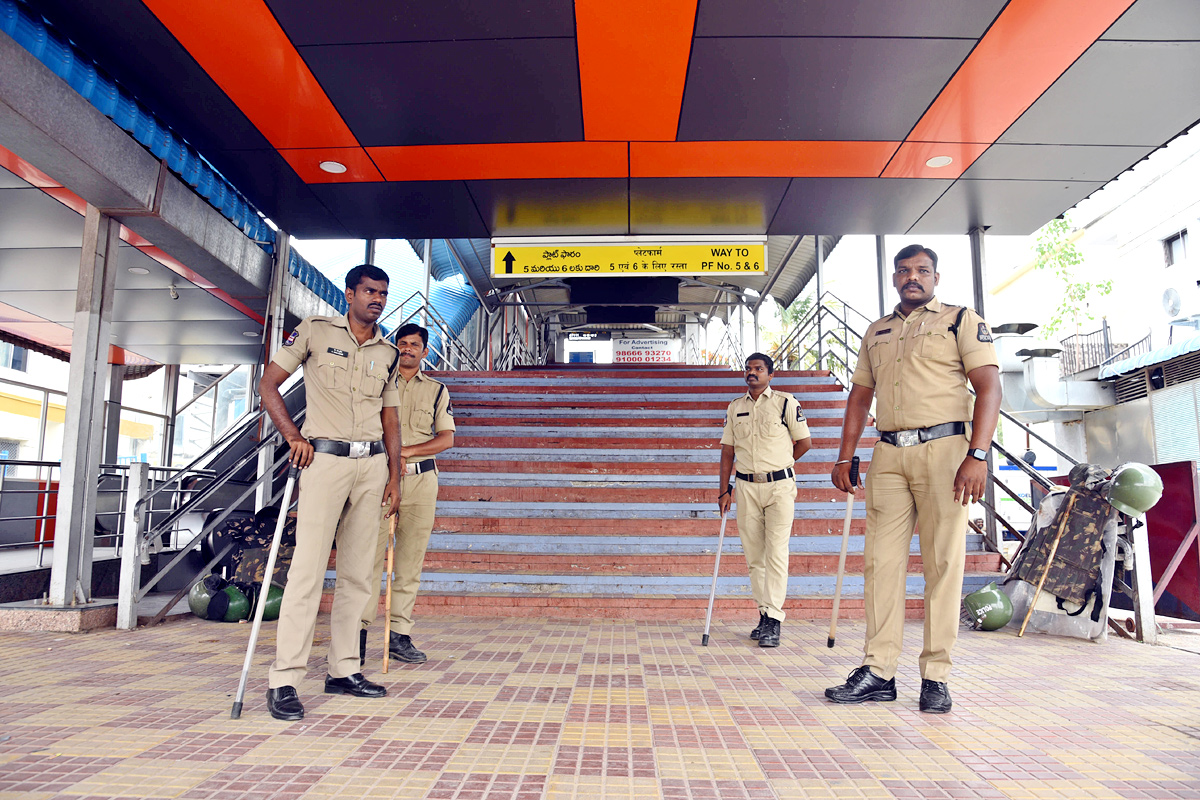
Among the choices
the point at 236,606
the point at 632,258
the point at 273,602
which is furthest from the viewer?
the point at 632,258

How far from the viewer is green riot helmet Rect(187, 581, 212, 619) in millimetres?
5141

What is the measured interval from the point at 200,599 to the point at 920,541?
4.97 metres

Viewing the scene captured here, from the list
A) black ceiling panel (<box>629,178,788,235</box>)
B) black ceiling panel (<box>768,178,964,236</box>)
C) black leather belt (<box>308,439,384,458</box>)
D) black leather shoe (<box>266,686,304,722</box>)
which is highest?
black ceiling panel (<box>629,178,788,235</box>)

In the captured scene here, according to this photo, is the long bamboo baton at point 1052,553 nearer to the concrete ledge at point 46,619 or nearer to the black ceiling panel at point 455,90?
the black ceiling panel at point 455,90

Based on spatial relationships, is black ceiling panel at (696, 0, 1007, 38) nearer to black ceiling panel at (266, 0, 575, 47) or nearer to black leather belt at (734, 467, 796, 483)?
black ceiling panel at (266, 0, 575, 47)

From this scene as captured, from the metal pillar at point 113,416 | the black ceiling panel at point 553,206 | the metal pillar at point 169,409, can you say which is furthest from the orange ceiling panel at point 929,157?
the metal pillar at point 169,409

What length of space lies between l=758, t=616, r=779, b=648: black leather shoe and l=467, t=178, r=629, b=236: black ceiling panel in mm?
4732

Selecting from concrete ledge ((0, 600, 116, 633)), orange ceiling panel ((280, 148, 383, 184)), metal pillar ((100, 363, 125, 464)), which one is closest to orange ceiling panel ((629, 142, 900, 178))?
orange ceiling panel ((280, 148, 383, 184))

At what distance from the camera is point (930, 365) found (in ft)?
10.6

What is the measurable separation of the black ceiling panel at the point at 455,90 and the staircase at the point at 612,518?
133 inches

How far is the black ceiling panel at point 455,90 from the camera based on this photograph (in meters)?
4.86

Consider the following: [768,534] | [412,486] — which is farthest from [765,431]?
[412,486]

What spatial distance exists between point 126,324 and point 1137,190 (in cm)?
2840

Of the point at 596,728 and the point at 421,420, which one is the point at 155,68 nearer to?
the point at 421,420
